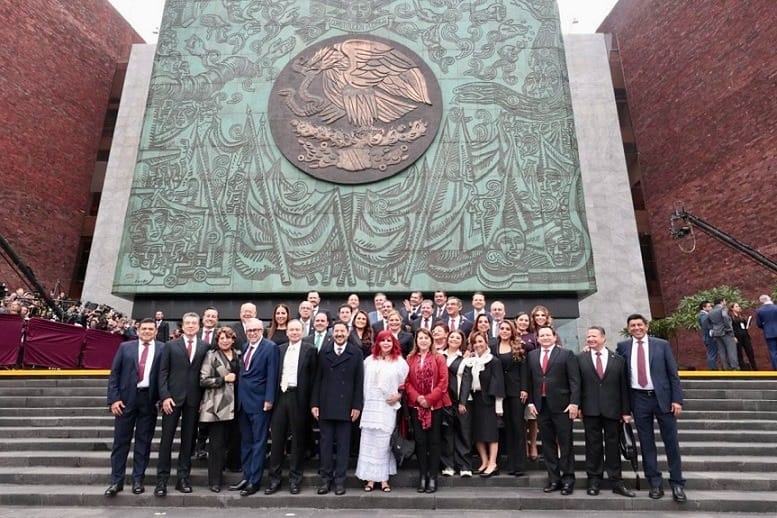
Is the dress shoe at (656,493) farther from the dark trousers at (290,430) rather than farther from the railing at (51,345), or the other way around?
the railing at (51,345)

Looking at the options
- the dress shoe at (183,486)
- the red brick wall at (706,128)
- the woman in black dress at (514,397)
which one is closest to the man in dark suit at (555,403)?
the woman in black dress at (514,397)

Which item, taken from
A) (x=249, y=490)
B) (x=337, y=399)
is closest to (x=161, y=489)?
(x=249, y=490)

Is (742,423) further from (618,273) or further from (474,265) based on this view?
(618,273)

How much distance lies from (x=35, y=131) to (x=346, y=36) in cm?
1426

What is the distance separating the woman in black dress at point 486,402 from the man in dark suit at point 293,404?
1.82 meters

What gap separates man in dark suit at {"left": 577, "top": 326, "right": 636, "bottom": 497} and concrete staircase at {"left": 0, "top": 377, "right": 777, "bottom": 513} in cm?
23

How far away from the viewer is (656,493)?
493 centimetres

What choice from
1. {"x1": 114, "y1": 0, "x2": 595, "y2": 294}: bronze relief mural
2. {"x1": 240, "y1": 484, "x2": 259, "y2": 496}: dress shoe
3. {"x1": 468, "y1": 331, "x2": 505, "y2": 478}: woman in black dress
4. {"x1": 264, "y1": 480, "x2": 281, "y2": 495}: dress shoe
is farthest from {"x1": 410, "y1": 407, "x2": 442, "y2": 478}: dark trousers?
Result: {"x1": 114, "y1": 0, "x2": 595, "y2": 294}: bronze relief mural

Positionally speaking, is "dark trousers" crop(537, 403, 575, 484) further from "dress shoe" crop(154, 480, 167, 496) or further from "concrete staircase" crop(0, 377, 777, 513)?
"dress shoe" crop(154, 480, 167, 496)

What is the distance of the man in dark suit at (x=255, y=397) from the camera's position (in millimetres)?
5195

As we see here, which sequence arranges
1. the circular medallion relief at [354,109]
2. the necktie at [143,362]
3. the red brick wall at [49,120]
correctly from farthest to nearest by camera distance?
the red brick wall at [49,120]
the circular medallion relief at [354,109]
the necktie at [143,362]

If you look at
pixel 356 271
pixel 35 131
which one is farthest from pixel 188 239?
pixel 35 131

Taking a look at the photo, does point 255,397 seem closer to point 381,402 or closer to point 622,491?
point 381,402

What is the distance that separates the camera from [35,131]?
2041cm
